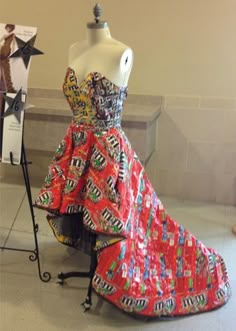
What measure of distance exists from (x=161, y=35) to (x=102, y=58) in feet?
4.66

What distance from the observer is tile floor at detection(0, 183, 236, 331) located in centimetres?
187

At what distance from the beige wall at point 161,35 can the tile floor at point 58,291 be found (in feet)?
3.27

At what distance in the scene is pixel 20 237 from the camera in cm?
264

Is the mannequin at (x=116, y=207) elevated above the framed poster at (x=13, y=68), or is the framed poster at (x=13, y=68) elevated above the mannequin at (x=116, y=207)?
the framed poster at (x=13, y=68)

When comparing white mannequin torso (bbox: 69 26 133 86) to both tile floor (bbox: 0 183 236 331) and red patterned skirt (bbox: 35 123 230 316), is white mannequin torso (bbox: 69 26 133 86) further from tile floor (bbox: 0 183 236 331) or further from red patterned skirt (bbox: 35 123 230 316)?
tile floor (bbox: 0 183 236 331)

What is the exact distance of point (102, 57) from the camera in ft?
5.85

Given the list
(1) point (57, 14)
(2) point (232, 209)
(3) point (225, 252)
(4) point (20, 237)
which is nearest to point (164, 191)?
(2) point (232, 209)

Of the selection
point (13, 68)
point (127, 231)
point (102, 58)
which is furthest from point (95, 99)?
point (127, 231)

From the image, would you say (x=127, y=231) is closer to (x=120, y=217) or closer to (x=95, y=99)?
(x=120, y=217)

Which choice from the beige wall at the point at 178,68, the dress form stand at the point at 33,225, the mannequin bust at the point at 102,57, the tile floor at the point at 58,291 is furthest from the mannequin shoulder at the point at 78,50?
the beige wall at the point at 178,68

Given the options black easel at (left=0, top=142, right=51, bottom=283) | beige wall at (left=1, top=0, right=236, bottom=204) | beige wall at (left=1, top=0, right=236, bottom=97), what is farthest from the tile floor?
beige wall at (left=1, top=0, right=236, bottom=97)

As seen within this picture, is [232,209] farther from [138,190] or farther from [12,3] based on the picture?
[12,3]

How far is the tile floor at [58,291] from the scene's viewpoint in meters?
1.87

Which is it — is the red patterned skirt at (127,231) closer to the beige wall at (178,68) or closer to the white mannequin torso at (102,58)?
the white mannequin torso at (102,58)
